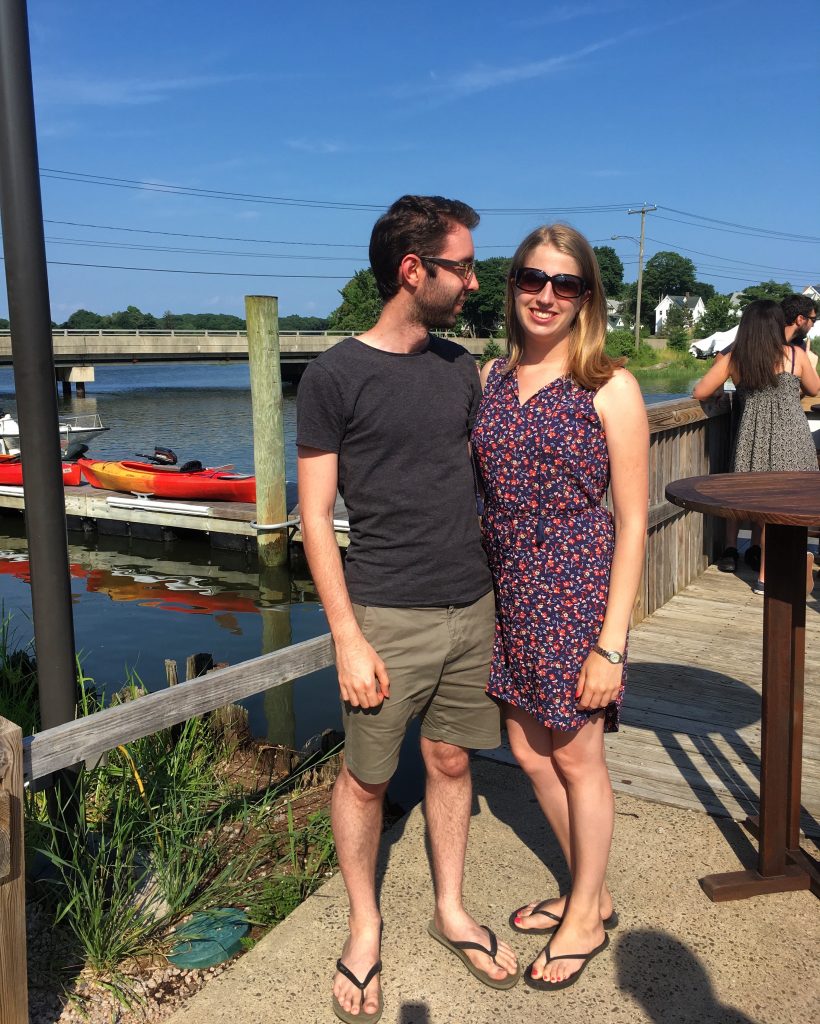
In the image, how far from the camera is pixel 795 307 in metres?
5.31

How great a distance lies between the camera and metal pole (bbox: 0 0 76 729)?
8.03 ft

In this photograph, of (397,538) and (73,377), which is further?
(73,377)

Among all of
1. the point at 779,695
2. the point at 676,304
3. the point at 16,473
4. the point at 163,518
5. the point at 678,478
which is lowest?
the point at 163,518

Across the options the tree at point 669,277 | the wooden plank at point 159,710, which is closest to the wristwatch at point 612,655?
the wooden plank at point 159,710

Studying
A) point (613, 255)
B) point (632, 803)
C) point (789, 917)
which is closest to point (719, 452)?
point (632, 803)

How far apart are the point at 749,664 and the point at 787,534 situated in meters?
2.27

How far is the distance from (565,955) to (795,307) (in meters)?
4.14

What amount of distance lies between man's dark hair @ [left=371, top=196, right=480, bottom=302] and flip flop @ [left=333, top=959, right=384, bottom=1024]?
1614mm

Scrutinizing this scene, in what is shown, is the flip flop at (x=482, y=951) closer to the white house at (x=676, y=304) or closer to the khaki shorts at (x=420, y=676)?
the khaki shorts at (x=420, y=676)

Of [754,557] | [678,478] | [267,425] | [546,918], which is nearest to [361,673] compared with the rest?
[546,918]

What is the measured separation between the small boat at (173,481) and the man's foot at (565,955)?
11082 mm

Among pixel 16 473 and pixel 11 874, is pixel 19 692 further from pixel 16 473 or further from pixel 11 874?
pixel 16 473

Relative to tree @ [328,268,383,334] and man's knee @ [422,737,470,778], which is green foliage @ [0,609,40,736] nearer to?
man's knee @ [422,737,470,778]

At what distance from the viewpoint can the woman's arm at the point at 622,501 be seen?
7.07ft
